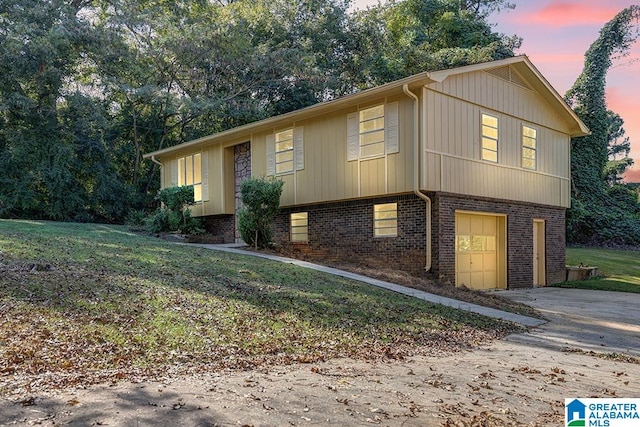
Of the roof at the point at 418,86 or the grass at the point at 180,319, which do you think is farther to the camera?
the roof at the point at 418,86

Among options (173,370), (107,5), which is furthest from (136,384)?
(107,5)

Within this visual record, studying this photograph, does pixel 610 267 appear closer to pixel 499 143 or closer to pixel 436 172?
pixel 499 143

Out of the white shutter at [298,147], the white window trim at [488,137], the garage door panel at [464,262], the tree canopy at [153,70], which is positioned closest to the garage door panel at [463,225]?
the garage door panel at [464,262]

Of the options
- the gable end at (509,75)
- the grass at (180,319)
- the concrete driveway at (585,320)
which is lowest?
the concrete driveway at (585,320)

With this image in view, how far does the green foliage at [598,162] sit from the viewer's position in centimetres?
2330

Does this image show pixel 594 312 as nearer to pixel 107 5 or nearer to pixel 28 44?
pixel 28 44

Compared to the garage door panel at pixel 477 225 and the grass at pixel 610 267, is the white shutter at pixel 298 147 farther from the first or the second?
the grass at pixel 610 267

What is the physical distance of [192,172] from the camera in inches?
771

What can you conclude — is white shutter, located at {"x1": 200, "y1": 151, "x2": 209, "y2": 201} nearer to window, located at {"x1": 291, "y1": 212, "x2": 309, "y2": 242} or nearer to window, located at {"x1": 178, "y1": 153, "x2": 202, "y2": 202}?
window, located at {"x1": 178, "y1": 153, "x2": 202, "y2": 202}

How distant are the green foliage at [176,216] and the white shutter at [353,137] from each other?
6762 mm

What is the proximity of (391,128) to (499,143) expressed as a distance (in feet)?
11.7

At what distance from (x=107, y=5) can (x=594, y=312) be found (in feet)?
84.2

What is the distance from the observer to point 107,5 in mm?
25609

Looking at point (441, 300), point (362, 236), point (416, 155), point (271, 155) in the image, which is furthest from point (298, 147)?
point (441, 300)
